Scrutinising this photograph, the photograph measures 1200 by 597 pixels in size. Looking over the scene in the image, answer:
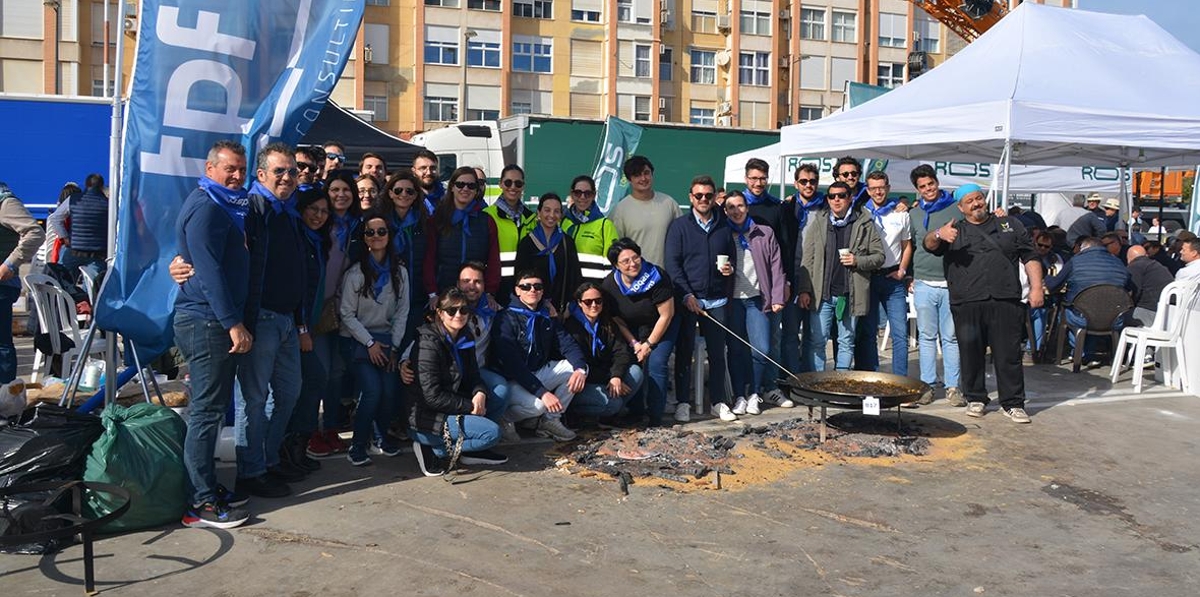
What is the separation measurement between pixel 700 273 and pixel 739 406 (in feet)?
3.64

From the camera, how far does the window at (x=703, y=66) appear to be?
45969 mm

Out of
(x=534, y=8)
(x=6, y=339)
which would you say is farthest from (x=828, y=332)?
(x=534, y=8)

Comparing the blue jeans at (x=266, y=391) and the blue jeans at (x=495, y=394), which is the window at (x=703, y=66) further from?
the blue jeans at (x=266, y=391)

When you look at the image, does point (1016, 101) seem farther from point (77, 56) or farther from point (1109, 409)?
point (77, 56)

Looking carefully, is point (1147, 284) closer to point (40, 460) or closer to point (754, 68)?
point (40, 460)

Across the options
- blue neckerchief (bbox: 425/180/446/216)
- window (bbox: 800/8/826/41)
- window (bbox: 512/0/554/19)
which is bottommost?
blue neckerchief (bbox: 425/180/446/216)

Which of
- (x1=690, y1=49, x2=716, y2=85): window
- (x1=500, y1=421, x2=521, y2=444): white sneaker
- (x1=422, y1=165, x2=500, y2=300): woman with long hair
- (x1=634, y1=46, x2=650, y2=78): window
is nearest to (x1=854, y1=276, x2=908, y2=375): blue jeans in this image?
(x1=500, y1=421, x2=521, y2=444): white sneaker

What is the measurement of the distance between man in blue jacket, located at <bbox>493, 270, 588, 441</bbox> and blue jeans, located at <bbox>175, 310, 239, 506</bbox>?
6.24ft

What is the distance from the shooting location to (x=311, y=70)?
5.42 metres

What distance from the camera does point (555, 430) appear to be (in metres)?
6.30

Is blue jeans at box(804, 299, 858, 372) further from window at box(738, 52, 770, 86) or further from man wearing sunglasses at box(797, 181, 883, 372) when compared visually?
window at box(738, 52, 770, 86)

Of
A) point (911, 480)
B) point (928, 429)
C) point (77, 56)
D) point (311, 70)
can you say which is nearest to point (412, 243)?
point (311, 70)

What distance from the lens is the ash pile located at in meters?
5.54

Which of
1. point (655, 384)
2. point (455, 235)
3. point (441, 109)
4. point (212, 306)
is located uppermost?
point (441, 109)
